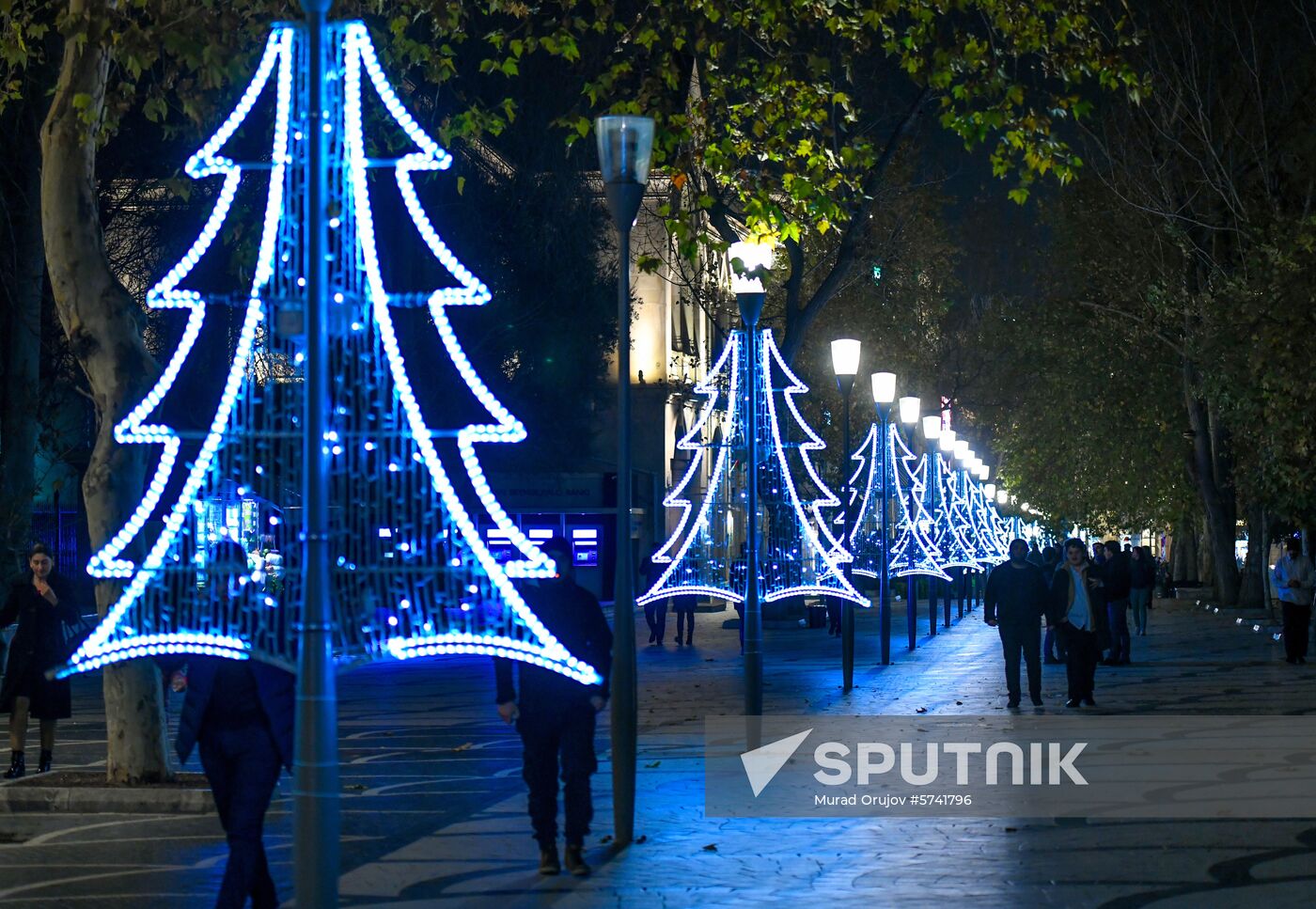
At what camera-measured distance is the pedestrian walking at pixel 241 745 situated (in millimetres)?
8789

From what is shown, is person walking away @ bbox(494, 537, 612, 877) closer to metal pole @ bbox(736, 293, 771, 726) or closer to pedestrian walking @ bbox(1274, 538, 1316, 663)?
metal pole @ bbox(736, 293, 771, 726)

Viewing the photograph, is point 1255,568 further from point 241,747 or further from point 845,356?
point 241,747

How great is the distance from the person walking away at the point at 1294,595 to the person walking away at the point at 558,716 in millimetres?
19666

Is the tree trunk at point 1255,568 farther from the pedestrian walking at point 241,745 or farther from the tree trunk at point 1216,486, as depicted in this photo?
the pedestrian walking at point 241,745

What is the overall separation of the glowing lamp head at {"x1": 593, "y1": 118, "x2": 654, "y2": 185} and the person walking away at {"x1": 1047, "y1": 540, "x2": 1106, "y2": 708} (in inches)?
406

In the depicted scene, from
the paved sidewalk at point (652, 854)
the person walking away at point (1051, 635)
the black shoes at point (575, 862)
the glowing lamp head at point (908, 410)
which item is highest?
the glowing lamp head at point (908, 410)

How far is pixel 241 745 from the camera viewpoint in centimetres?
891

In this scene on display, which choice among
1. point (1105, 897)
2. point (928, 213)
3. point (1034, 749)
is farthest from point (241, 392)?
point (928, 213)

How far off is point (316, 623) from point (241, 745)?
66 centimetres

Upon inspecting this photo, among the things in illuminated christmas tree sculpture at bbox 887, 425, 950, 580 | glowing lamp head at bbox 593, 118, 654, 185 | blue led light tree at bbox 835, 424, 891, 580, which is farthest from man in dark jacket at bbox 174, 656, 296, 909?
illuminated christmas tree sculpture at bbox 887, 425, 950, 580

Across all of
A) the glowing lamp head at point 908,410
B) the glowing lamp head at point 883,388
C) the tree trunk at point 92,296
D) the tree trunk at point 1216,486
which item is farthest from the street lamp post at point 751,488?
the tree trunk at point 1216,486

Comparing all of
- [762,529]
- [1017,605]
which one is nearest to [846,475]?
[762,529]

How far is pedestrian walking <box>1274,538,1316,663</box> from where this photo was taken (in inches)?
1121

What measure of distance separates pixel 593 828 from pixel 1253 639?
2576cm
